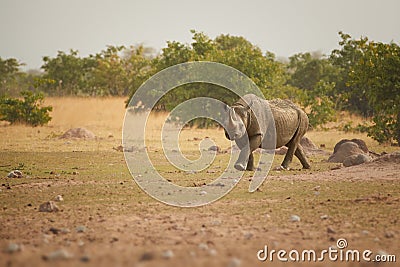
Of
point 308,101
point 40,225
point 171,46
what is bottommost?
point 40,225

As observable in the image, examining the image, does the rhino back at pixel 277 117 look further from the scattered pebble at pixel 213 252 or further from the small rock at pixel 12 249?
the small rock at pixel 12 249

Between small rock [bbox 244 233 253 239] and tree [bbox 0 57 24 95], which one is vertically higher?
tree [bbox 0 57 24 95]

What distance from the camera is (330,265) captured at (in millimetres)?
4781

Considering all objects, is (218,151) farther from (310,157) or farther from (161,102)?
(161,102)

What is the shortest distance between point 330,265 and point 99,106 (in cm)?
2405

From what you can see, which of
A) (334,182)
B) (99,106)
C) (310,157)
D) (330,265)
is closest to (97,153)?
(310,157)

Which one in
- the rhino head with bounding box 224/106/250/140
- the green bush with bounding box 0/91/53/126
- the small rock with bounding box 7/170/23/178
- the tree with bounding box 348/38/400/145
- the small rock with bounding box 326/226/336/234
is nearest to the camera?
the small rock with bounding box 326/226/336/234

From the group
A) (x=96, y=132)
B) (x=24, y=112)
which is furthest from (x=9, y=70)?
(x=96, y=132)

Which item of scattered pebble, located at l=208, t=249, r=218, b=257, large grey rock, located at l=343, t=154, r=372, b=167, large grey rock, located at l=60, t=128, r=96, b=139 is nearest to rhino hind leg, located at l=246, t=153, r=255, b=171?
large grey rock, located at l=343, t=154, r=372, b=167

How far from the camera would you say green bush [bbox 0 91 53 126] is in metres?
22.2

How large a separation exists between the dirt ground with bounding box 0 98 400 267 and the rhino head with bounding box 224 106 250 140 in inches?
31.4

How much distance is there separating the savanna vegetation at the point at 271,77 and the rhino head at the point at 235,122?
7.32 metres

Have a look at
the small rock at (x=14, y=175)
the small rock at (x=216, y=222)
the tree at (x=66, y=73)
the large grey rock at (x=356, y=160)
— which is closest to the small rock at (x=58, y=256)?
the small rock at (x=216, y=222)

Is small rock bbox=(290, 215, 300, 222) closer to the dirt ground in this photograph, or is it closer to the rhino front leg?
the dirt ground
